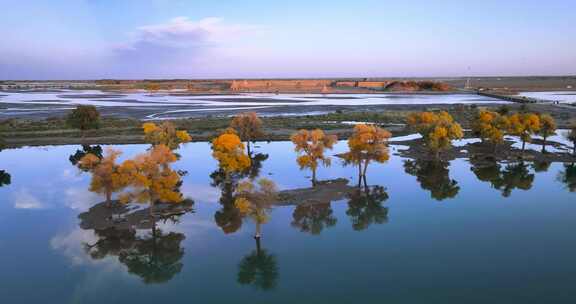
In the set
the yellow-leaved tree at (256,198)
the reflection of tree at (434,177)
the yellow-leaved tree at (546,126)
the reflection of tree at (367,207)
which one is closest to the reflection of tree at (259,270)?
the yellow-leaved tree at (256,198)

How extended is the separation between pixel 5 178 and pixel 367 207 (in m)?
38.9

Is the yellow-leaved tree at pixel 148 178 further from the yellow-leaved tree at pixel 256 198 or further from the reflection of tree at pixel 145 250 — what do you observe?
the yellow-leaved tree at pixel 256 198

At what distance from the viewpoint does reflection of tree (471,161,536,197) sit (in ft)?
144

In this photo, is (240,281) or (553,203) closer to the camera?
(240,281)

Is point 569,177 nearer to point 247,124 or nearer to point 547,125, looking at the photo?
point 547,125

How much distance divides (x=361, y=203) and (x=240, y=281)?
16470mm

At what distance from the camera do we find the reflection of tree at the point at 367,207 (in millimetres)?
34625

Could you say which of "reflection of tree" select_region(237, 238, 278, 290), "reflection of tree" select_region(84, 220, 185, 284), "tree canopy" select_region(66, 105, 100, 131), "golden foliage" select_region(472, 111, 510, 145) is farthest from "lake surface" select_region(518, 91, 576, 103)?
"reflection of tree" select_region(84, 220, 185, 284)

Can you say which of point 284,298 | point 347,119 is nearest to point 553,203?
point 284,298

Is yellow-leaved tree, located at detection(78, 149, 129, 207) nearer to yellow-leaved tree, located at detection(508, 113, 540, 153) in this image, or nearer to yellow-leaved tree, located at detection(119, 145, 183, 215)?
yellow-leaved tree, located at detection(119, 145, 183, 215)

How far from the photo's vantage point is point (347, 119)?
93438mm

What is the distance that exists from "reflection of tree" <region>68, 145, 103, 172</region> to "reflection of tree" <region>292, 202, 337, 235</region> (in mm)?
33057

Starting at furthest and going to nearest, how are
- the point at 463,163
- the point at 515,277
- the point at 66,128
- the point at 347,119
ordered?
the point at 347,119 < the point at 66,128 < the point at 463,163 < the point at 515,277

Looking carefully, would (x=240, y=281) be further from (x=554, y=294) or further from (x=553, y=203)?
(x=553, y=203)
